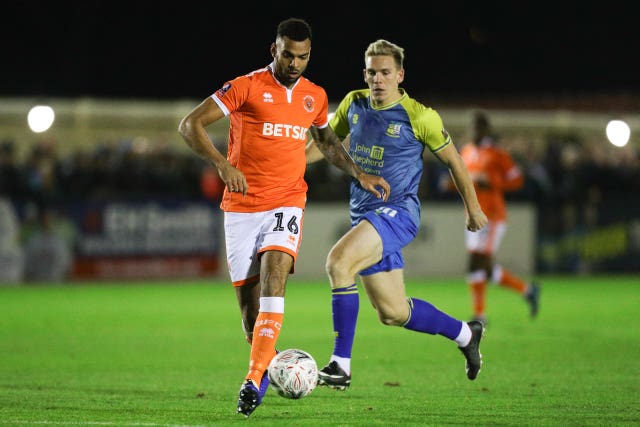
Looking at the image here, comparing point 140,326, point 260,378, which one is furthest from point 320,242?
point 260,378

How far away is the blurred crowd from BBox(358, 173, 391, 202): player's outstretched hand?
13621 mm

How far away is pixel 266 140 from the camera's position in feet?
25.7

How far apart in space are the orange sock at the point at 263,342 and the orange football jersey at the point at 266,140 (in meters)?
0.82

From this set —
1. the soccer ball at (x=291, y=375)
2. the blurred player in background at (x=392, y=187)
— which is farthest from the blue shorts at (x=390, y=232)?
the soccer ball at (x=291, y=375)

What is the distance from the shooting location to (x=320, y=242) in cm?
2316

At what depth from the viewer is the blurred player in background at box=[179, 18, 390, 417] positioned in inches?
295

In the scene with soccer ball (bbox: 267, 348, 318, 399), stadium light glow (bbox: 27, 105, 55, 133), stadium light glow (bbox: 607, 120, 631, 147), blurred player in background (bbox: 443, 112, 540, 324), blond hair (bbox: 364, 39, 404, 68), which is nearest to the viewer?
soccer ball (bbox: 267, 348, 318, 399)

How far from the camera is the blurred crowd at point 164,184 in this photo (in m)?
21.0

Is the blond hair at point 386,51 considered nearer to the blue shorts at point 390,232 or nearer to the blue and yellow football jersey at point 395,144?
the blue and yellow football jersey at point 395,144

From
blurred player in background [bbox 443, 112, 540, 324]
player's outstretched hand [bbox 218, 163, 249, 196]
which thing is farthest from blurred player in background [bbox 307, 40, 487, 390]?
blurred player in background [bbox 443, 112, 540, 324]

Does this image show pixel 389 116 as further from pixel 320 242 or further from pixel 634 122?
pixel 634 122

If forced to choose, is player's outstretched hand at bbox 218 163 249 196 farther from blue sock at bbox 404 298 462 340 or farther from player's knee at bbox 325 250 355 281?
blue sock at bbox 404 298 462 340

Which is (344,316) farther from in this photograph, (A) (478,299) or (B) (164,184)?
(B) (164,184)

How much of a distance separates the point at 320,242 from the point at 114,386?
47.6ft
